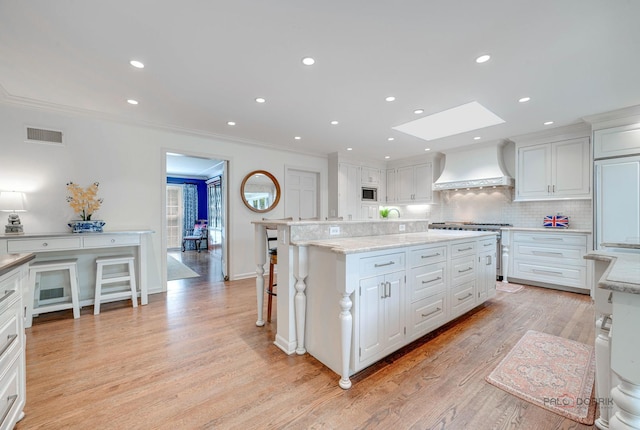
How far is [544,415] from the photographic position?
153cm

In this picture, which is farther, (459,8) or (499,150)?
(499,150)

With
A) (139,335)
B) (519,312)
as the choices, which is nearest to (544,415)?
(519,312)

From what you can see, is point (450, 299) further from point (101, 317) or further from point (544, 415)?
point (101, 317)

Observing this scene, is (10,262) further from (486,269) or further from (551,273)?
(551,273)

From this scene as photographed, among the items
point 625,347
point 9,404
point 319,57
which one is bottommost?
point 9,404

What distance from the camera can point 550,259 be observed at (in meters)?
4.07

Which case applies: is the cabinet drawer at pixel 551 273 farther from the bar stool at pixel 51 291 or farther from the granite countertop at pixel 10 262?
the bar stool at pixel 51 291

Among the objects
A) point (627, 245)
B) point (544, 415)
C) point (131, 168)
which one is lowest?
point (544, 415)

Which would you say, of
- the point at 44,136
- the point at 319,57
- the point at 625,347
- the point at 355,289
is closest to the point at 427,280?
the point at 355,289

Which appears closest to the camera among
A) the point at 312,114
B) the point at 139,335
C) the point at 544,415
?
the point at 544,415

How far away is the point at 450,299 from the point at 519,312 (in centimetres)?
120

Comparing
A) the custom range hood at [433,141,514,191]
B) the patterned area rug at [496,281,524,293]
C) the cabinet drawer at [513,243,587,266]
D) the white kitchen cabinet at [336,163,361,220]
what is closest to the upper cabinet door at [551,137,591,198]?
the custom range hood at [433,141,514,191]

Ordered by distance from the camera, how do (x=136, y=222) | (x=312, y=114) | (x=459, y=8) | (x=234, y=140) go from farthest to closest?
1. (x=234, y=140)
2. (x=136, y=222)
3. (x=312, y=114)
4. (x=459, y=8)

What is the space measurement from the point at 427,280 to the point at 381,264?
70 cm
